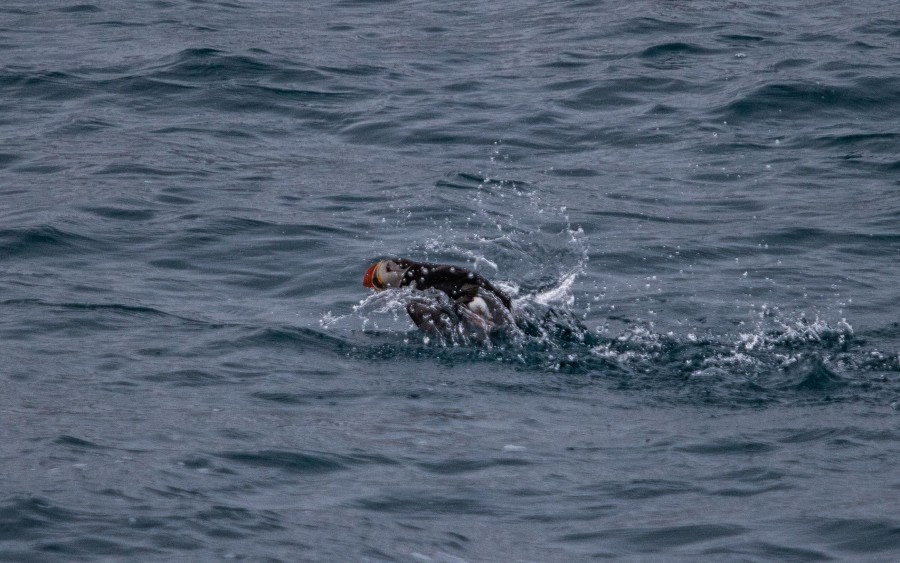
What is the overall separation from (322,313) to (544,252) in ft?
6.59

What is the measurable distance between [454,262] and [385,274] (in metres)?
1.75

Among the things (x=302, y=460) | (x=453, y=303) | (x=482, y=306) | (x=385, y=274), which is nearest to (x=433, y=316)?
(x=453, y=303)

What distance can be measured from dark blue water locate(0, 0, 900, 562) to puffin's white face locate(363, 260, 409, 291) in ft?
0.80

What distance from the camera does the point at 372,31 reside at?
16594 mm

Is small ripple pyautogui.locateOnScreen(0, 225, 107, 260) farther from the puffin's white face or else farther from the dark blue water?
the puffin's white face

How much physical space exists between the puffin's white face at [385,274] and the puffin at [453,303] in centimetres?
3

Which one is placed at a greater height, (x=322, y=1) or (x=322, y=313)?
(x=322, y=1)

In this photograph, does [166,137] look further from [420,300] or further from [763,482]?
[763,482]

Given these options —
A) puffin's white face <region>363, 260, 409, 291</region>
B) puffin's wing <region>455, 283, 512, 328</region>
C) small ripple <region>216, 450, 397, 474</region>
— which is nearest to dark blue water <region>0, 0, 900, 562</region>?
small ripple <region>216, 450, 397, 474</region>

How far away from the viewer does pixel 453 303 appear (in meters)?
7.64

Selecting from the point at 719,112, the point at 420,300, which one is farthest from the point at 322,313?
the point at 719,112

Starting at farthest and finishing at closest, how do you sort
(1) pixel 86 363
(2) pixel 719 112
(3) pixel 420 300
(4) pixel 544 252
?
(2) pixel 719 112 → (4) pixel 544 252 → (3) pixel 420 300 → (1) pixel 86 363

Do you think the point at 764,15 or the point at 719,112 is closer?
the point at 719,112

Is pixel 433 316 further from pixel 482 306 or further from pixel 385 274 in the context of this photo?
pixel 385 274
